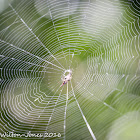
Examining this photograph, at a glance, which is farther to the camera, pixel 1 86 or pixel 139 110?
pixel 1 86

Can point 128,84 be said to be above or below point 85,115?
above

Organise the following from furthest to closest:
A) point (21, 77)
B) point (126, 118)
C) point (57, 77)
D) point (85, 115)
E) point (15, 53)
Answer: point (57, 77) < point (21, 77) < point (15, 53) < point (85, 115) < point (126, 118)

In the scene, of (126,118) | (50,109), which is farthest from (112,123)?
(50,109)

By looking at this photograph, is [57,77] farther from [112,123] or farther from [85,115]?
[112,123]

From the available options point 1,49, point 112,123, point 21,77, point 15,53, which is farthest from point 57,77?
point 112,123

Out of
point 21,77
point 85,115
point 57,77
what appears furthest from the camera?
point 57,77

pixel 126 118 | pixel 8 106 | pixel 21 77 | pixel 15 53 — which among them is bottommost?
pixel 8 106
